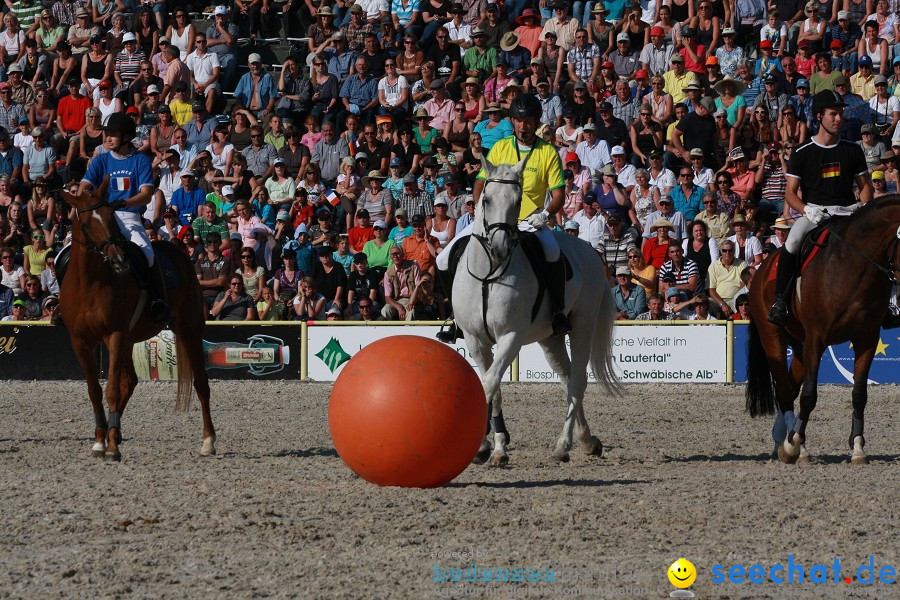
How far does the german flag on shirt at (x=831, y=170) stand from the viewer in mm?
11499

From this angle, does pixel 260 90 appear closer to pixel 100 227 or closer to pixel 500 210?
pixel 100 227

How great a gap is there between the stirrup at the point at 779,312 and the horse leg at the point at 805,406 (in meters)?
0.32

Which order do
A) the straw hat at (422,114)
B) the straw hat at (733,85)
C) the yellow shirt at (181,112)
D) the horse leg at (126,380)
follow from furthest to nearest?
the yellow shirt at (181,112) → the straw hat at (422,114) → the straw hat at (733,85) → the horse leg at (126,380)

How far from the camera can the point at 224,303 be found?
2211 centimetres

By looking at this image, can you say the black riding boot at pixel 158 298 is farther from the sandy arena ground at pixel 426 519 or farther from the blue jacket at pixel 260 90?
the blue jacket at pixel 260 90

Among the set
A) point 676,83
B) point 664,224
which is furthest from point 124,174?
point 676,83

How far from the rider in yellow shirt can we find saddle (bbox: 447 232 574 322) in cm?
8

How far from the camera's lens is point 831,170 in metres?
11.5

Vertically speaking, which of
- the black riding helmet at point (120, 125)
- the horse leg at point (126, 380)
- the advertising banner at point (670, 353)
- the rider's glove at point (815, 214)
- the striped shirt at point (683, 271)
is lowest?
the advertising banner at point (670, 353)

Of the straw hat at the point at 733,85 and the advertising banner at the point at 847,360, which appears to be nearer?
the advertising banner at the point at 847,360

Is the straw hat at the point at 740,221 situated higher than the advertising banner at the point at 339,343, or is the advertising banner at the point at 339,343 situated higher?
the straw hat at the point at 740,221

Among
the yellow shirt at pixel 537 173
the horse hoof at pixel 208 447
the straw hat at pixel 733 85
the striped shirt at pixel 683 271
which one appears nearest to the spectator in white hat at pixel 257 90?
the straw hat at pixel 733 85

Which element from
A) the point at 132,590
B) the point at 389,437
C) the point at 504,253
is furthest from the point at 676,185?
the point at 132,590

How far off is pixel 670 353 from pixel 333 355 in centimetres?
537
